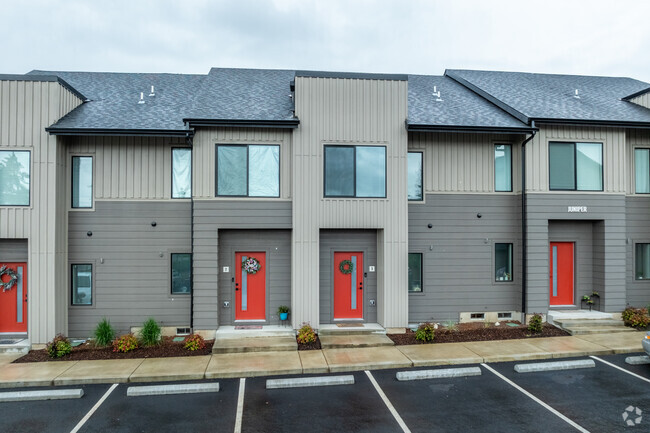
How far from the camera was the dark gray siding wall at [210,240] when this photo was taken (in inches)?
429

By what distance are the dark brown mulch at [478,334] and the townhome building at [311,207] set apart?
1.97ft

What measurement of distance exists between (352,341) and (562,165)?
8442mm

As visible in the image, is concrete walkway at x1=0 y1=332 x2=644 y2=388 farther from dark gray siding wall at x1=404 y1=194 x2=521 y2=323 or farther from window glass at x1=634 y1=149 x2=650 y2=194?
window glass at x1=634 y1=149 x2=650 y2=194

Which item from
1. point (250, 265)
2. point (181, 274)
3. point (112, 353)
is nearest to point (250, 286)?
point (250, 265)

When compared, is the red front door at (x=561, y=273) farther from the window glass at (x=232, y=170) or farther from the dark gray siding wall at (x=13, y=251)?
the dark gray siding wall at (x=13, y=251)

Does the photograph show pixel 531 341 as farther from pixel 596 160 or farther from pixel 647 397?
pixel 596 160

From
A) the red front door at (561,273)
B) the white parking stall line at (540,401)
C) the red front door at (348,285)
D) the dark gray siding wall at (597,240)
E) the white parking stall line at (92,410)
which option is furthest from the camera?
the red front door at (561,273)

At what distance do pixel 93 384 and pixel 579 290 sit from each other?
45.2 feet

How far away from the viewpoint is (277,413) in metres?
6.78

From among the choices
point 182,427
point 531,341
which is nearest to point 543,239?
point 531,341

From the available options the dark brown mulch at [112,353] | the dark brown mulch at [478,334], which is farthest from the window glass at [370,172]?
the dark brown mulch at [112,353]

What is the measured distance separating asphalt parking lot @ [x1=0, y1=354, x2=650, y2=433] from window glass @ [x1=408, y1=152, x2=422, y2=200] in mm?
5598

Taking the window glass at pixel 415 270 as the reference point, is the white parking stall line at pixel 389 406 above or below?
below

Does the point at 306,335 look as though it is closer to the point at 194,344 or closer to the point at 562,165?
the point at 194,344
